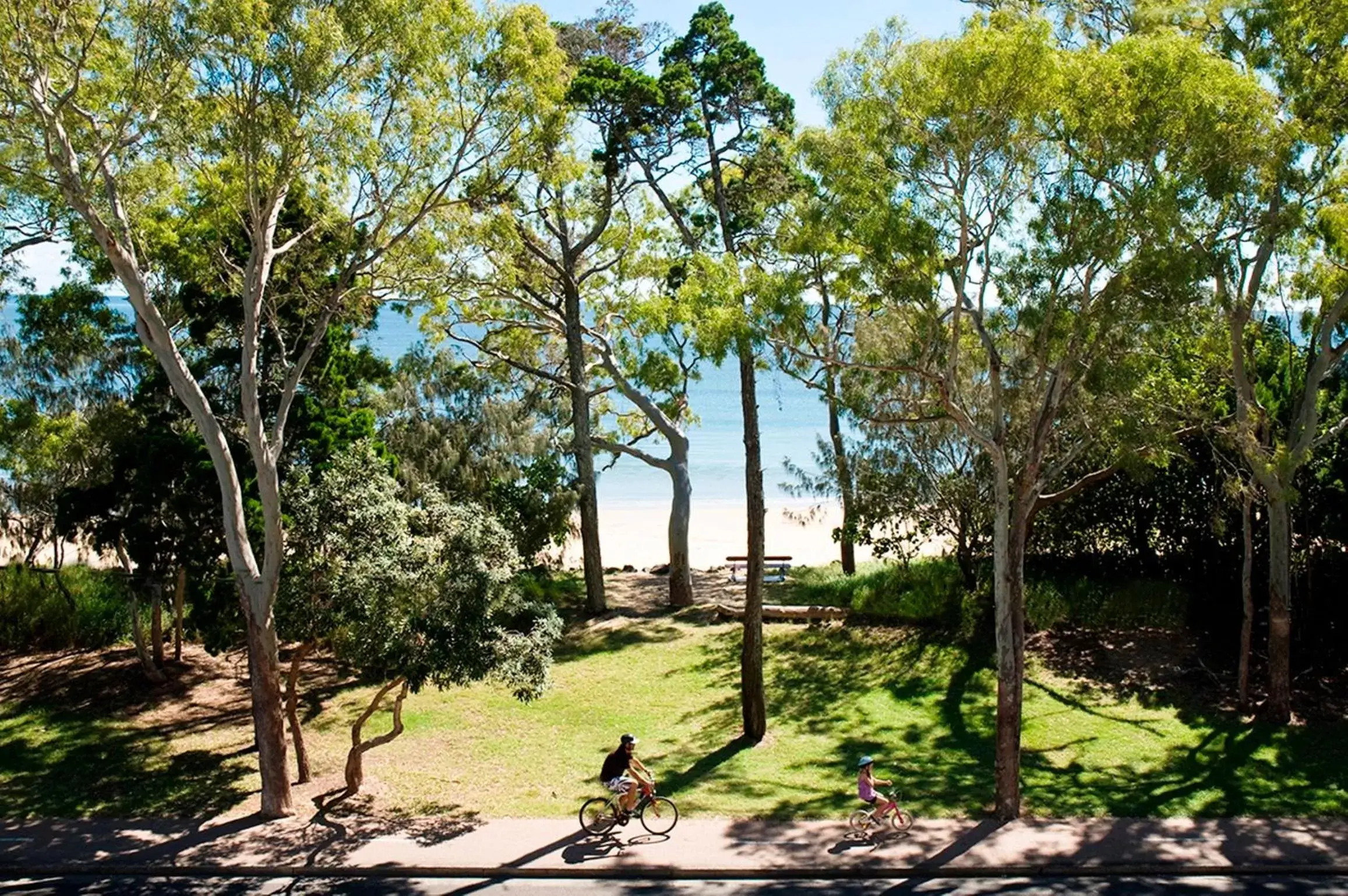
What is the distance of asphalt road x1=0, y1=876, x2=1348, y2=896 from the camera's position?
41.4ft

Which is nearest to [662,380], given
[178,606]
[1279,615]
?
[178,606]

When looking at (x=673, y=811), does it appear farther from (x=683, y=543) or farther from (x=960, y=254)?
(x=683, y=543)

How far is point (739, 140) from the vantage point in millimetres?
25375

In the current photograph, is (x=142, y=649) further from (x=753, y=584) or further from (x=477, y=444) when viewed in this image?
(x=753, y=584)

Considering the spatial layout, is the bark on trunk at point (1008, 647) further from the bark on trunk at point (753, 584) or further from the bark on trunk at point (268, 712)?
the bark on trunk at point (268, 712)

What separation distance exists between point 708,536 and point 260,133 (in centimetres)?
3428

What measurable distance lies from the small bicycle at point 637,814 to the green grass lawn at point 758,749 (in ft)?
1.59

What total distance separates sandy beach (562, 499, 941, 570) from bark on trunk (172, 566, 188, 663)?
1300 cm

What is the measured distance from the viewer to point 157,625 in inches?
826

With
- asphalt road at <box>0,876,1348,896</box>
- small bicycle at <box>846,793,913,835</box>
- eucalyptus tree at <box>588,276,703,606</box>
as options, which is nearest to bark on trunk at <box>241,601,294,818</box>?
asphalt road at <box>0,876,1348,896</box>

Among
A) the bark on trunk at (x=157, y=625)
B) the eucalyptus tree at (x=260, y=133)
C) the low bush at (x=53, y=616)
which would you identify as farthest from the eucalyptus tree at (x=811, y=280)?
the low bush at (x=53, y=616)

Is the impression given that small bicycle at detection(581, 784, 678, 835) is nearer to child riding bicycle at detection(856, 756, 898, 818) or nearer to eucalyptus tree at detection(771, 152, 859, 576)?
child riding bicycle at detection(856, 756, 898, 818)

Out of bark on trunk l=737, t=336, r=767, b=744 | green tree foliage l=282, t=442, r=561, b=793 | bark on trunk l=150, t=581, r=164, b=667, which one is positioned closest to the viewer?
green tree foliage l=282, t=442, r=561, b=793

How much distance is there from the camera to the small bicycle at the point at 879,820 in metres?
14.1
